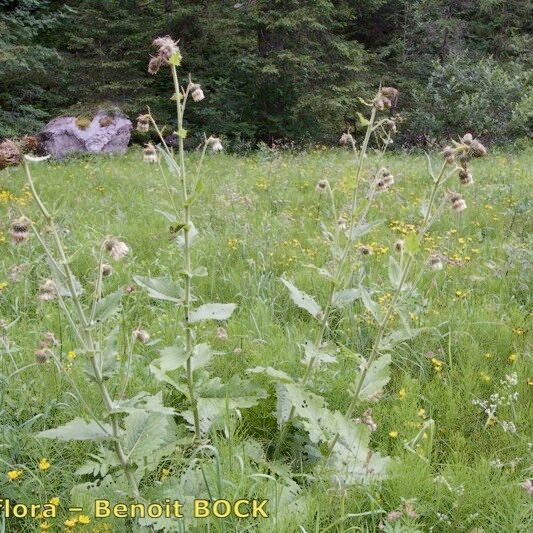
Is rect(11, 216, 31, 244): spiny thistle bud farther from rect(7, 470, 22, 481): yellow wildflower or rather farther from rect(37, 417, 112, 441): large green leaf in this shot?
rect(7, 470, 22, 481): yellow wildflower

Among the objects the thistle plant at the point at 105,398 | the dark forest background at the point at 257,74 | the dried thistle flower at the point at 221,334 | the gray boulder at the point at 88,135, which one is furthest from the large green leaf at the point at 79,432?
the dark forest background at the point at 257,74

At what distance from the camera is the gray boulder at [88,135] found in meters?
11.6

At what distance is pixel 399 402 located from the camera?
103 inches

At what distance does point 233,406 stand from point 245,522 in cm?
47

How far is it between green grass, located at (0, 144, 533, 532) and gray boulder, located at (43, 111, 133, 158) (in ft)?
20.0

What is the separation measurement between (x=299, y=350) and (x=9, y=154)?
175 centimetres

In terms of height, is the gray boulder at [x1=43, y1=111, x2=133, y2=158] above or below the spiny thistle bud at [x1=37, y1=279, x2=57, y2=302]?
below

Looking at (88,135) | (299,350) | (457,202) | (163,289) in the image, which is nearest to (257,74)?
(88,135)

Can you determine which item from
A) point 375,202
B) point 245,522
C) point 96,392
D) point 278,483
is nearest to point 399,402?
point 278,483

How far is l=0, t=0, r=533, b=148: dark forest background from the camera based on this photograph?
13008 mm

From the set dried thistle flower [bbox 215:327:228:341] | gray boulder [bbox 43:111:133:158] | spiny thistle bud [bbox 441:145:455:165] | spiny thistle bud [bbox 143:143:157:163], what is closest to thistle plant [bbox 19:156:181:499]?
spiny thistle bud [bbox 143:143:157:163]

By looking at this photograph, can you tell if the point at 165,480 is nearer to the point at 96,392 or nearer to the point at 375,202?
the point at 96,392

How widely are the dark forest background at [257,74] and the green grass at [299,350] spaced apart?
26.4 ft

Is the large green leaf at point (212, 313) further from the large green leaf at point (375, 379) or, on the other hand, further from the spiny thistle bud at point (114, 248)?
the large green leaf at point (375, 379)
